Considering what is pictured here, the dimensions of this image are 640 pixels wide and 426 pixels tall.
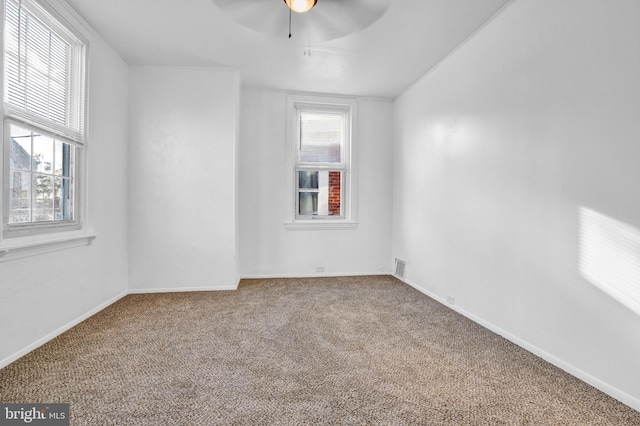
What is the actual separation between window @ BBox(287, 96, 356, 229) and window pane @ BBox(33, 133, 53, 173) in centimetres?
275

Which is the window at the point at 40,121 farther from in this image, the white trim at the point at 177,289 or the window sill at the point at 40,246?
the white trim at the point at 177,289

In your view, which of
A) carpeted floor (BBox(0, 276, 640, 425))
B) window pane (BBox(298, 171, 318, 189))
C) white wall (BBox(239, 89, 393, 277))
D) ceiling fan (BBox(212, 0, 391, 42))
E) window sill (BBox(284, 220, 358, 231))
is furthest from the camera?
window pane (BBox(298, 171, 318, 189))

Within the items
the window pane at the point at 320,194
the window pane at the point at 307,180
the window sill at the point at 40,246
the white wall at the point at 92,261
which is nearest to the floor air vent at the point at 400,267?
the window pane at the point at 320,194

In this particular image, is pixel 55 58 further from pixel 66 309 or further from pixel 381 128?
pixel 381 128

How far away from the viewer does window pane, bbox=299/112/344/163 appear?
184 inches

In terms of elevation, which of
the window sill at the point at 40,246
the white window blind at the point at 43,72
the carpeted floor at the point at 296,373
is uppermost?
the white window blind at the point at 43,72

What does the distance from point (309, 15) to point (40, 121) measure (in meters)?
2.33

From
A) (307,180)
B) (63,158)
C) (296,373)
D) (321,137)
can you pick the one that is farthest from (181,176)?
(296,373)

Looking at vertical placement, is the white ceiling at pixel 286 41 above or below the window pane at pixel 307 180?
above

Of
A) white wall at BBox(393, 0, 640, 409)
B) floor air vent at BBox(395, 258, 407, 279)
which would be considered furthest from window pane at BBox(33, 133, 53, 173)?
floor air vent at BBox(395, 258, 407, 279)

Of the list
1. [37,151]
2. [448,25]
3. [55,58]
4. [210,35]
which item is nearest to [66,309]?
[37,151]

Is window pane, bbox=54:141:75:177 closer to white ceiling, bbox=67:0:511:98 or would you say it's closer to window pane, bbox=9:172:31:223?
window pane, bbox=9:172:31:223

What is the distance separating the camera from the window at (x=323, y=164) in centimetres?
461

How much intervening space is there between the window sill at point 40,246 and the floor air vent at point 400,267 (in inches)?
146
